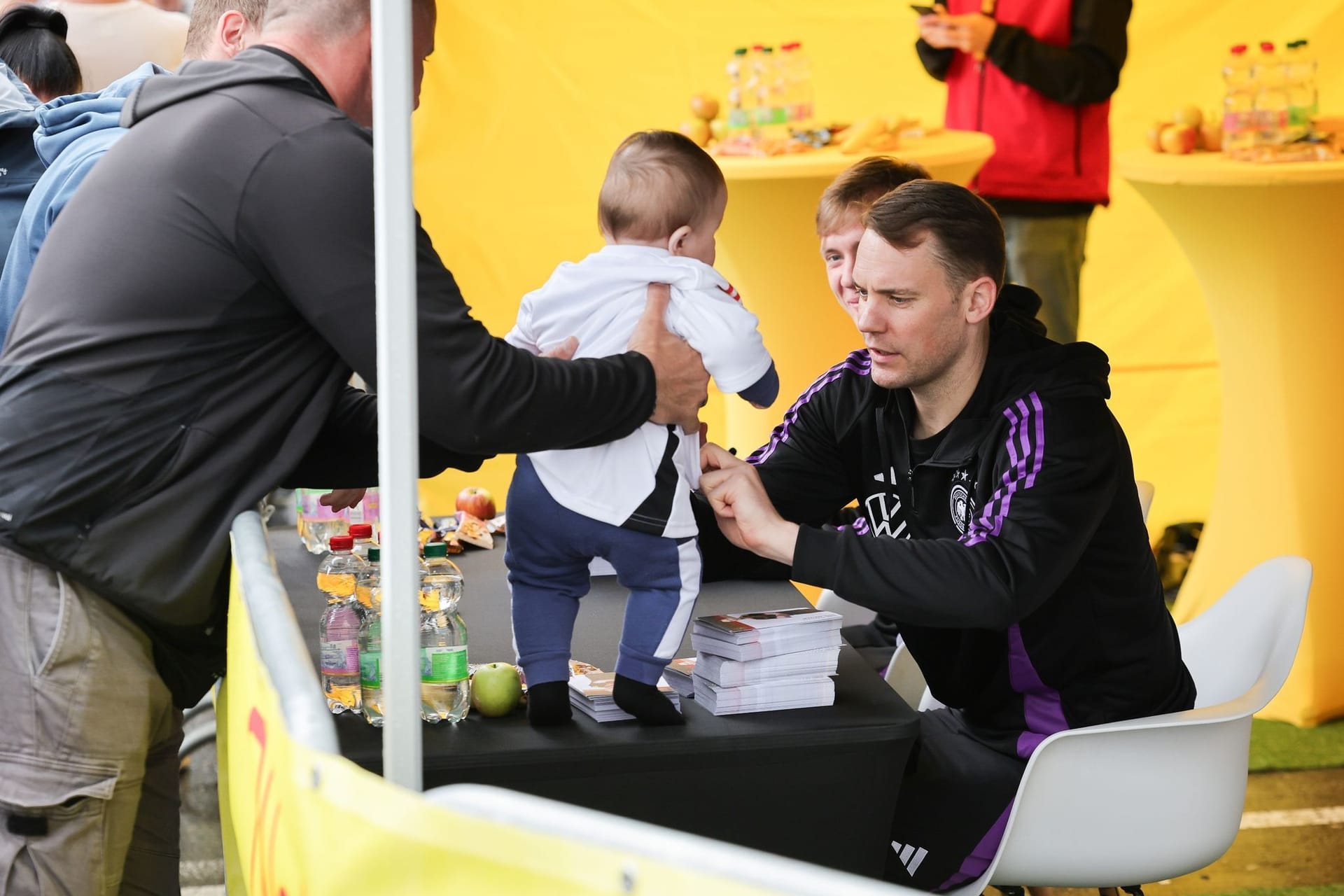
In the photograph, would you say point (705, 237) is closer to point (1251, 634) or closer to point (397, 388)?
point (397, 388)

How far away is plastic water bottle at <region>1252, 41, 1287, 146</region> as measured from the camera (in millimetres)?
3898

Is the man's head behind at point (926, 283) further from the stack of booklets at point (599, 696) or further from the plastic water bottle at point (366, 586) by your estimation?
the plastic water bottle at point (366, 586)

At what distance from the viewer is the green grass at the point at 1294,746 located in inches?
145

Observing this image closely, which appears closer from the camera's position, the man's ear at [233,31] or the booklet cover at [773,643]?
the booklet cover at [773,643]

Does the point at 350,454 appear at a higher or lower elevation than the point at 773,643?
higher

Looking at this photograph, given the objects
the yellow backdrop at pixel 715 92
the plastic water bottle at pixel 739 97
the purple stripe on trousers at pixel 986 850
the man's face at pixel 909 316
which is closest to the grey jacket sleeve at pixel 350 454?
the man's face at pixel 909 316

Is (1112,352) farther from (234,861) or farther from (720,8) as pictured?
(234,861)

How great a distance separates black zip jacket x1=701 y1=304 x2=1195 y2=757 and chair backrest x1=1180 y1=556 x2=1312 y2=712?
173 millimetres

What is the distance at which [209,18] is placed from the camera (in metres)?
2.32

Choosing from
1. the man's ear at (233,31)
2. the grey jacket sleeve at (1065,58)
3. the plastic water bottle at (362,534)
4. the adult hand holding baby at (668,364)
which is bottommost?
the plastic water bottle at (362,534)

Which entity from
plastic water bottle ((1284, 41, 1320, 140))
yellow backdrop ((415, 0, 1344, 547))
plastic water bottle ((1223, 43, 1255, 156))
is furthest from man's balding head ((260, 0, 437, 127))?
yellow backdrop ((415, 0, 1344, 547))

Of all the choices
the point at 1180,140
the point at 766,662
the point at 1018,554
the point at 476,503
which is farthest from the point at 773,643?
the point at 1180,140

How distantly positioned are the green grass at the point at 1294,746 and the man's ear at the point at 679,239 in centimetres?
252

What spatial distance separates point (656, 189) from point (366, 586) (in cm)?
63
